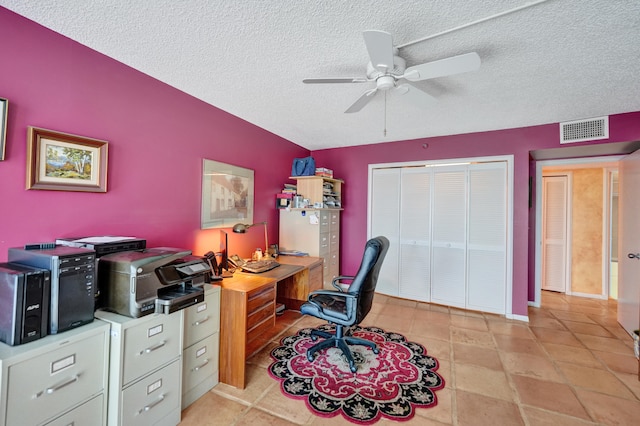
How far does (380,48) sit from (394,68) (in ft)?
1.14

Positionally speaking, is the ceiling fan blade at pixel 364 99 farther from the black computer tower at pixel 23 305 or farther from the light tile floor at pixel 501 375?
the light tile floor at pixel 501 375

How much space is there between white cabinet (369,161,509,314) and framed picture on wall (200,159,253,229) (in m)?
2.03

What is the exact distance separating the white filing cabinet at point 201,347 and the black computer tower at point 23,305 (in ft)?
2.29

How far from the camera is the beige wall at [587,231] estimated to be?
13.7 ft

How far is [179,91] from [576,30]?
2.97 metres

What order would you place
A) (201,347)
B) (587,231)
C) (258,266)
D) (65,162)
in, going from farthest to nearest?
(587,231)
(258,266)
(201,347)
(65,162)

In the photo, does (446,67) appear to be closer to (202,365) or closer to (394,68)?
(394,68)

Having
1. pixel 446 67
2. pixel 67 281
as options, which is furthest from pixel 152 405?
pixel 446 67

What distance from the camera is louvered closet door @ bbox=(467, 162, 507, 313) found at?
3461mm

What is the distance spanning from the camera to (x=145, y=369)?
1.49 meters

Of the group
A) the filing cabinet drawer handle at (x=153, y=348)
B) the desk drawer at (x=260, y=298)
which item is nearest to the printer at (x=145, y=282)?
the filing cabinet drawer handle at (x=153, y=348)

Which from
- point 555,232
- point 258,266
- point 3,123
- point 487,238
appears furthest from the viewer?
point 555,232

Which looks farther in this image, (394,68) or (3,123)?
(394,68)

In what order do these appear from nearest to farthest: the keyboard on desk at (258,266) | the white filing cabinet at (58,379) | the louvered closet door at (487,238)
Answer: the white filing cabinet at (58,379)
the keyboard on desk at (258,266)
the louvered closet door at (487,238)
